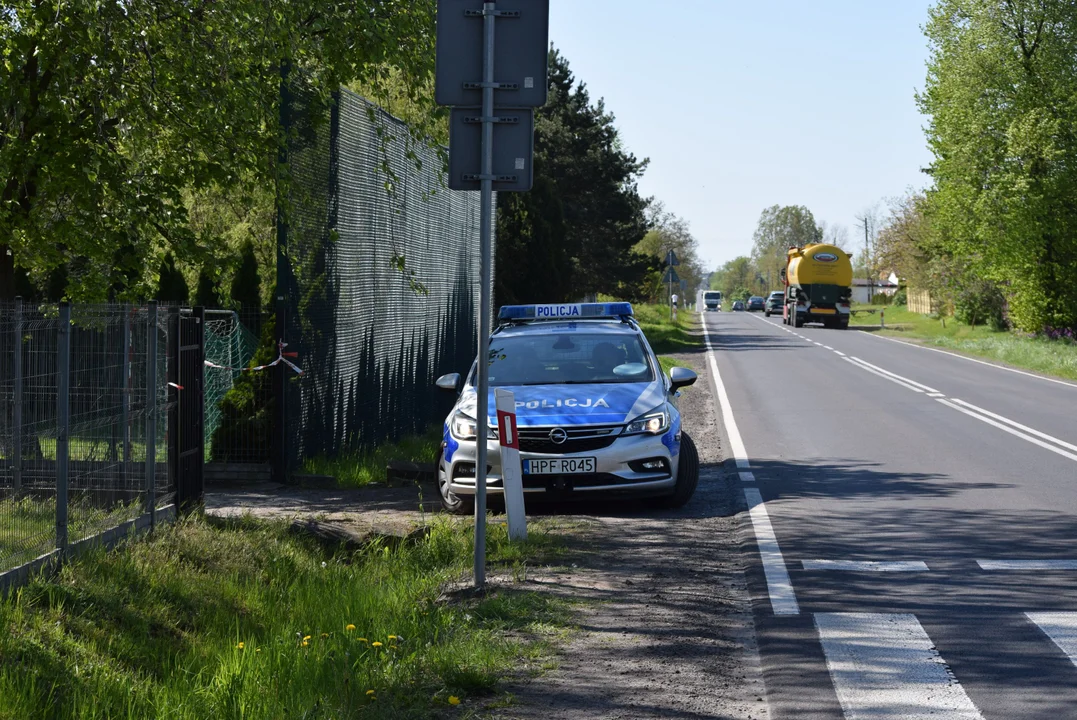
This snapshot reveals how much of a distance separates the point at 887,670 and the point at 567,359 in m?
6.51

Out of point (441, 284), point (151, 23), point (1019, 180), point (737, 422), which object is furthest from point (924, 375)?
point (151, 23)

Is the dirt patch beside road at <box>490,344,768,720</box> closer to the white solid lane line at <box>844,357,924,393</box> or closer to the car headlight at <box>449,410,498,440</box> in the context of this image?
the car headlight at <box>449,410,498,440</box>

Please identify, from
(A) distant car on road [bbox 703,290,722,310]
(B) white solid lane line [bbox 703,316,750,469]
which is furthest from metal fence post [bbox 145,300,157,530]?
(A) distant car on road [bbox 703,290,722,310]

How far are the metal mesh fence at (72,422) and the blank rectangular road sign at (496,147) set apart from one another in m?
2.46

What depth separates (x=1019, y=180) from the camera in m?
42.4

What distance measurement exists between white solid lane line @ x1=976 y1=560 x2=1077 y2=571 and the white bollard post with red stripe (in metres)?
3.13

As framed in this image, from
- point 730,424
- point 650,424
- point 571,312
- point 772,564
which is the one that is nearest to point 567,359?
point 571,312

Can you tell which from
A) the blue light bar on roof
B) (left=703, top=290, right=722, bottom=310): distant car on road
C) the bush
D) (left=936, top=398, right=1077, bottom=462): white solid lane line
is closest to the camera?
the blue light bar on roof

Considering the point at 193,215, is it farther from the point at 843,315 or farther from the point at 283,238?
the point at 843,315

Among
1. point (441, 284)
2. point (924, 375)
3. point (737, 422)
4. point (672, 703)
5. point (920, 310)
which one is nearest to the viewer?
point (672, 703)

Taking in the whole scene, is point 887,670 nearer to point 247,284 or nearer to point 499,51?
point 499,51

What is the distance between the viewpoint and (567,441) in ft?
33.4

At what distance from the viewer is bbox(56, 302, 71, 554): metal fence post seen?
23.6 feet

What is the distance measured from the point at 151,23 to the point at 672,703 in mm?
7784
